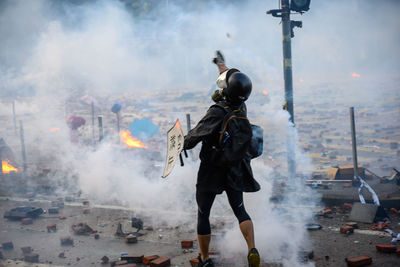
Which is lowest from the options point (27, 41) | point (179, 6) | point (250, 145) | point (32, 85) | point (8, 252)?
point (8, 252)

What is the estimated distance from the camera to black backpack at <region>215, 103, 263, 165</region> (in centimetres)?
309

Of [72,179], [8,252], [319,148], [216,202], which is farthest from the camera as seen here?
[319,148]

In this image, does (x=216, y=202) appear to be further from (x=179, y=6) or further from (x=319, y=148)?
(x=179, y=6)

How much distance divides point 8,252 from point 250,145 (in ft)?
9.24

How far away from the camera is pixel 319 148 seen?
12.1m

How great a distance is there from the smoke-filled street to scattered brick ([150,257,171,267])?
12 mm

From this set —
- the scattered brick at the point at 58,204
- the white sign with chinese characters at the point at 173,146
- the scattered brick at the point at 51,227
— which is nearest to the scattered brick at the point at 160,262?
the white sign with chinese characters at the point at 173,146

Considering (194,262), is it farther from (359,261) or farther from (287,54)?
(287,54)

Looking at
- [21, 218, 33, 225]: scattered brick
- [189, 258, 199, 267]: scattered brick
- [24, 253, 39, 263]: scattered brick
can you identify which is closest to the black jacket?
[189, 258, 199, 267]: scattered brick

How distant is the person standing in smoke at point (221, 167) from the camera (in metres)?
3.13

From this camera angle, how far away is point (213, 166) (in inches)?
128

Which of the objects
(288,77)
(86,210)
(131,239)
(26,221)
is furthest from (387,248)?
(26,221)

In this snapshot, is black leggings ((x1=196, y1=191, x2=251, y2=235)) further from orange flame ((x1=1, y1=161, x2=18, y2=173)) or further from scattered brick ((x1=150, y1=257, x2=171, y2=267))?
orange flame ((x1=1, y1=161, x2=18, y2=173))

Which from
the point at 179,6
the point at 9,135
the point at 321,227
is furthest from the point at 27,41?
the point at 321,227
